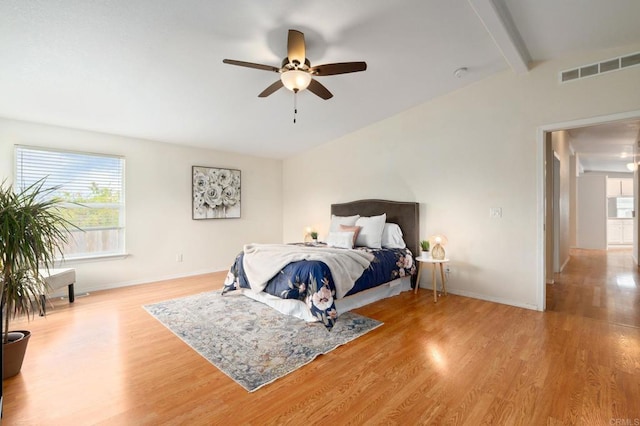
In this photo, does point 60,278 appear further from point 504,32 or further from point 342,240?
point 504,32

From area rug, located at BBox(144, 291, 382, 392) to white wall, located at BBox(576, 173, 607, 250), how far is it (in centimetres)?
847

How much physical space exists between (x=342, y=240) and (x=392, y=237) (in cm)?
83

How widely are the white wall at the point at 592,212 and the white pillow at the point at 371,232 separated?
721 cm

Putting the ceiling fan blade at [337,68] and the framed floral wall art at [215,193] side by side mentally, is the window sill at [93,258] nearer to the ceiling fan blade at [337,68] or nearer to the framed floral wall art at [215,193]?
the framed floral wall art at [215,193]

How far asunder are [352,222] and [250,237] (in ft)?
8.23

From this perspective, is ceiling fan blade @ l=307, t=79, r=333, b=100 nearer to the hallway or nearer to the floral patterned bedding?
the floral patterned bedding

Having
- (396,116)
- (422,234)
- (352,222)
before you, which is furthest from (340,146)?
(422,234)

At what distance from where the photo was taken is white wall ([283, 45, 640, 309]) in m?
3.38

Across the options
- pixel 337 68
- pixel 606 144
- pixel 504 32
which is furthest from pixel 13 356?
pixel 606 144

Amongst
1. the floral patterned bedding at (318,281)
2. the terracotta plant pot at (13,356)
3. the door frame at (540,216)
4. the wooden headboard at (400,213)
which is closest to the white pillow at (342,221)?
the wooden headboard at (400,213)

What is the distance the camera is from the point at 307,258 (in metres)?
3.27

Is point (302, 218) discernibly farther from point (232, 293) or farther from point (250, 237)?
point (232, 293)

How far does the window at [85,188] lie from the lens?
4.04 m

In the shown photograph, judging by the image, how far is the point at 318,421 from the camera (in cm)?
170
